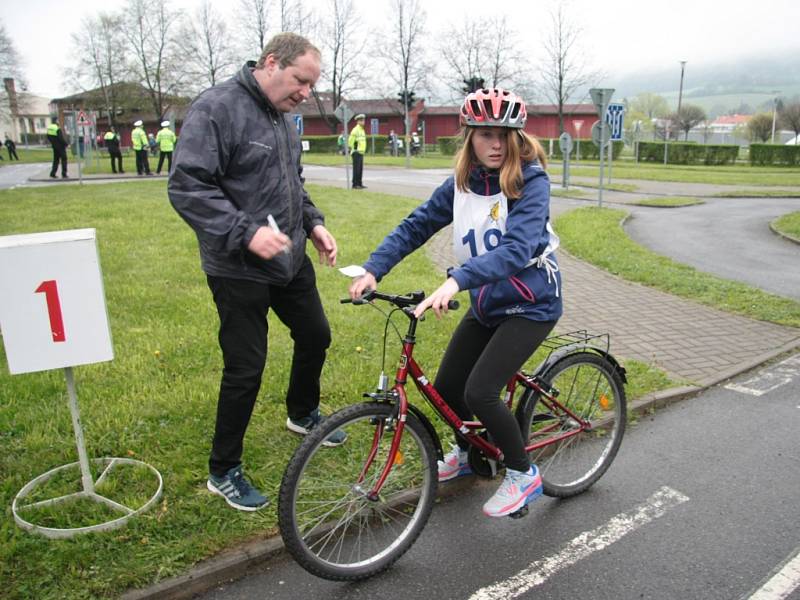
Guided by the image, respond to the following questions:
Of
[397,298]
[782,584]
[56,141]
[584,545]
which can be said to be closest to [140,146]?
[56,141]

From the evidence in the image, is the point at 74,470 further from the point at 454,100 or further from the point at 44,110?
the point at 44,110

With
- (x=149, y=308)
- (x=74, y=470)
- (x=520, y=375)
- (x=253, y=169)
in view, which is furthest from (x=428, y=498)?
(x=149, y=308)

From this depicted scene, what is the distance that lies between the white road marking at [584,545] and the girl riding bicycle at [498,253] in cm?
29

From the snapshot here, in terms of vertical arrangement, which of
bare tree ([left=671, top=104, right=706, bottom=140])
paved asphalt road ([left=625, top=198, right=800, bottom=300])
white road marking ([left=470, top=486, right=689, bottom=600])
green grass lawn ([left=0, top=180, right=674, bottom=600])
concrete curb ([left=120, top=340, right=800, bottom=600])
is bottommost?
paved asphalt road ([left=625, top=198, right=800, bottom=300])

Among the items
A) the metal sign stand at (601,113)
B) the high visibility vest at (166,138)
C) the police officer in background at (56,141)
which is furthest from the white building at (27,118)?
the metal sign stand at (601,113)

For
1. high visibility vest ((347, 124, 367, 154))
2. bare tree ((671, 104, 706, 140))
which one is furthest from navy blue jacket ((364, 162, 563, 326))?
bare tree ((671, 104, 706, 140))

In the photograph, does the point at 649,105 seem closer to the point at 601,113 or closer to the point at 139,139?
the point at 139,139

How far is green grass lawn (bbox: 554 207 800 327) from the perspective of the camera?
7.33 metres

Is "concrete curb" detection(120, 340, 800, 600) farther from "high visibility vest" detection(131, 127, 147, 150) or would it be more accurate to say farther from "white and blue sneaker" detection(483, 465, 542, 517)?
"high visibility vest" detection(131, 127, 147, 150)

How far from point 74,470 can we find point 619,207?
636 inches

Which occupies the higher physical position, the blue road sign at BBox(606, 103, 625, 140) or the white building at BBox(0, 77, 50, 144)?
the white building at BBox(0, 77, 50, 144)

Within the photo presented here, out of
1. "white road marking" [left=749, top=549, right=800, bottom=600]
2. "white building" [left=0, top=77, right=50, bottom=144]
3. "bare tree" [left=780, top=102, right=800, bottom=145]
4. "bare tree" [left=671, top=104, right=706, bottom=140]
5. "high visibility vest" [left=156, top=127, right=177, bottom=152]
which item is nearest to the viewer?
"white road marking" [left=749, top=549, right=800, bottom=600]

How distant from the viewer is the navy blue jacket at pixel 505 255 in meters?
2.69

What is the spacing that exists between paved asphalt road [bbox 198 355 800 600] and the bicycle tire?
12 cm
